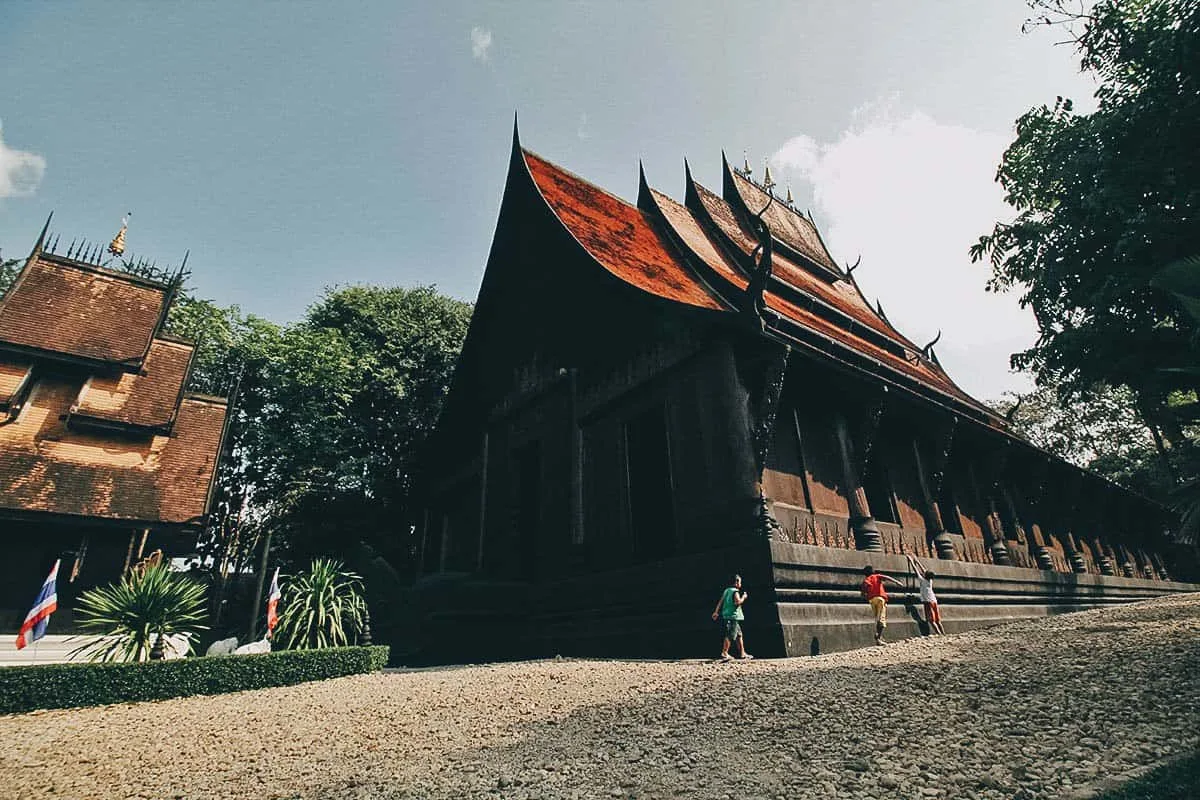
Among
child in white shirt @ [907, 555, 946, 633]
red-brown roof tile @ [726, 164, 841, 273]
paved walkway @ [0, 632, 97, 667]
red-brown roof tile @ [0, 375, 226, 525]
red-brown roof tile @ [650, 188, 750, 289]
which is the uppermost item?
red-brown roof tile @ [726, 164, 841, 273]

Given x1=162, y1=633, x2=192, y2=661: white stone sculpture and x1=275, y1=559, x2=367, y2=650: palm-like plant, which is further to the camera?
x1=275, y1=559, x2=367, y2=650: palm-like plant

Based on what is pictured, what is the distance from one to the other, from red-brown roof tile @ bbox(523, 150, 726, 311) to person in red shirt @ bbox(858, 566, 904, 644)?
404 cm

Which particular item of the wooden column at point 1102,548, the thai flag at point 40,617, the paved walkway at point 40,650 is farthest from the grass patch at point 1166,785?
the wooden column at point 1102,548

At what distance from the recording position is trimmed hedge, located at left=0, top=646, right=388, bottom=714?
22.4ft

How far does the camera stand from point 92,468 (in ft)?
48.0

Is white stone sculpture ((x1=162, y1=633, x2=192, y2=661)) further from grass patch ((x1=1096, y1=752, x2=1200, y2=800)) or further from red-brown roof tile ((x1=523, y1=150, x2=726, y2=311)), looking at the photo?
grass patch ((x1=1096, y1=752, x2=1200, y2=800))

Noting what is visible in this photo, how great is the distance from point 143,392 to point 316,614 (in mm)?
12214

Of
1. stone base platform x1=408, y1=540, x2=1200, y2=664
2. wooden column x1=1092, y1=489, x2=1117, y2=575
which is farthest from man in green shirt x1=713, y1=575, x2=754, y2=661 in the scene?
wooden column x1=1092, y1=489, x2=1117, y2=575

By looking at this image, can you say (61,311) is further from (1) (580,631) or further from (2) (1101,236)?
(2) (1101,236)

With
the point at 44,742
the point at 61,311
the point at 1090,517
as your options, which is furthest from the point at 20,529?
the point at 1090,517

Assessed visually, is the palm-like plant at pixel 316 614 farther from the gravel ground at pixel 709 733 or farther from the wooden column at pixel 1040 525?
the wooden column at pixel 1040 525

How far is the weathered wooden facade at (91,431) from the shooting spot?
13.4m

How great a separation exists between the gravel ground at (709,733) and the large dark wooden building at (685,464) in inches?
50.8

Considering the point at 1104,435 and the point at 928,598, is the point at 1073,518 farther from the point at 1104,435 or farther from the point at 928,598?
the point at 1104,435
